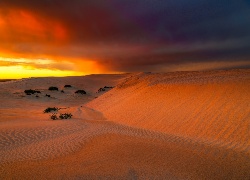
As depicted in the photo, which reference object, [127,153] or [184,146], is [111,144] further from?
[184,146]

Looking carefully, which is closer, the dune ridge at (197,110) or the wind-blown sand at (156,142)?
the wind-blown sand at (156,142)

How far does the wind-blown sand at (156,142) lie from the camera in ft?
18.5

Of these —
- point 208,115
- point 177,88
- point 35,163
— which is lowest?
point 35,163

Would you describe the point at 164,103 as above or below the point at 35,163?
above

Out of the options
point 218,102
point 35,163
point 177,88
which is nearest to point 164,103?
point 177,88

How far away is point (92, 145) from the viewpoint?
7965 mm

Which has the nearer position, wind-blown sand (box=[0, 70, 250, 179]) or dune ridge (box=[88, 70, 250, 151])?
wind-blown sand (box=[0, 70, 250, 179])

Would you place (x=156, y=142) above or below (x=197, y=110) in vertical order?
below

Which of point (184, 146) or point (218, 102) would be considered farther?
point (218, 102)

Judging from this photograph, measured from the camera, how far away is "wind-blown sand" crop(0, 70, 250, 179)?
5652 mm

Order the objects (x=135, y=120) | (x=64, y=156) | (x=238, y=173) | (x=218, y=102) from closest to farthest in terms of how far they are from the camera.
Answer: (x=238, y=173) < (x=64, y=156) < (x=218, y=102) < (x=135, y=120)

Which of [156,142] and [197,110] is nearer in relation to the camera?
[156,142]

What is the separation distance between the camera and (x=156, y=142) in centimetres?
830

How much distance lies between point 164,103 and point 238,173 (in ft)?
26.6
